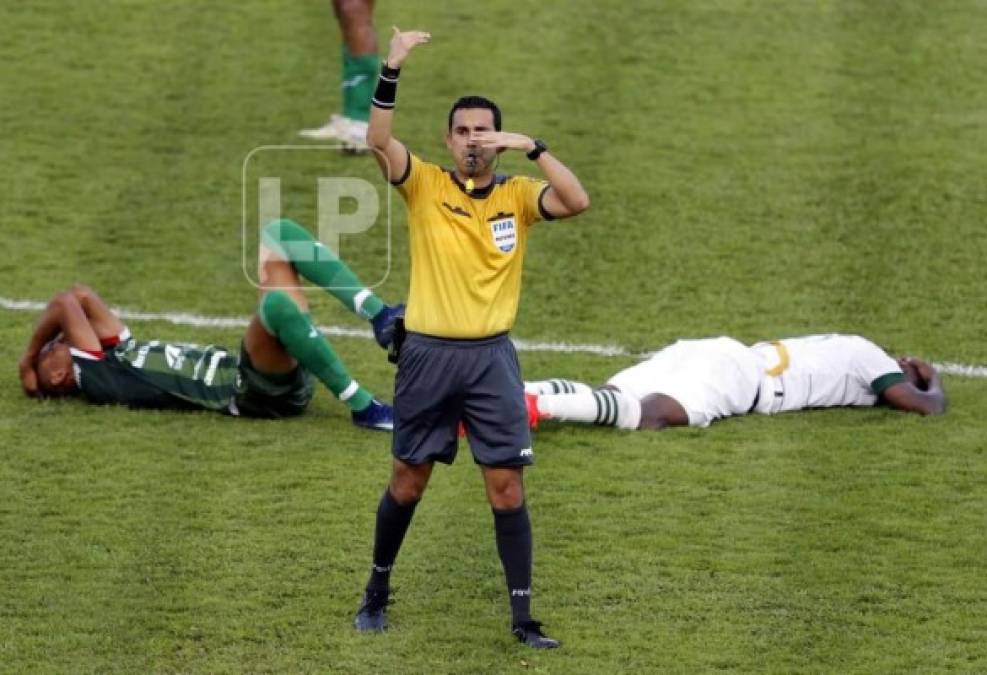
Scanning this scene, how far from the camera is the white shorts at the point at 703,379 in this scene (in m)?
11.1

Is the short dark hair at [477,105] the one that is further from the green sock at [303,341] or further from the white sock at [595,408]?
the white sock at [595,408]

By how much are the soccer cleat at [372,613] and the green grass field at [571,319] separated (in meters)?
0.08

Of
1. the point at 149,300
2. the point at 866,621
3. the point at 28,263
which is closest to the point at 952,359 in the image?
the point at 866,621

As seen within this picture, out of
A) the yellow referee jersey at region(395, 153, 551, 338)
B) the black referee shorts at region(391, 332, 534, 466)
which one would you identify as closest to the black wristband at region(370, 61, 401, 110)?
the yellow referee jersey at region(395, 153, 551, 338)

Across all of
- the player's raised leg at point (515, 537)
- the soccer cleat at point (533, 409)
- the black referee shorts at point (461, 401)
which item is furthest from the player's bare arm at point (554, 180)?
the soccer cleat at point (533, 409)

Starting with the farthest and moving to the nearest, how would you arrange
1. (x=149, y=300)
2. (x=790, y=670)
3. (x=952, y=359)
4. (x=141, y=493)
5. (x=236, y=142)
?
(x=236, y=142)
(x=149, y=300)
(x=952, y=359)
(x=141, y=493)
(x=790, y=670)

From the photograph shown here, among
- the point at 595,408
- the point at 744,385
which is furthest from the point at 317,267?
the point at 744,385

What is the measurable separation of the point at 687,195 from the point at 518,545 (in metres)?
6.96

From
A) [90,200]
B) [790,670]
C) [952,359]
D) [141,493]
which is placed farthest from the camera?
[90,200]

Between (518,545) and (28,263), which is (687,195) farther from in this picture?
(518,545)

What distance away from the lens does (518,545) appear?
8250 millimetres

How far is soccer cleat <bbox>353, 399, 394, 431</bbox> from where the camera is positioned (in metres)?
11.0

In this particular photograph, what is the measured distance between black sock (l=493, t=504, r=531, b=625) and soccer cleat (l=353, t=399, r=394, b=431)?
110 inches

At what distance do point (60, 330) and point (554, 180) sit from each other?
4222 mm
